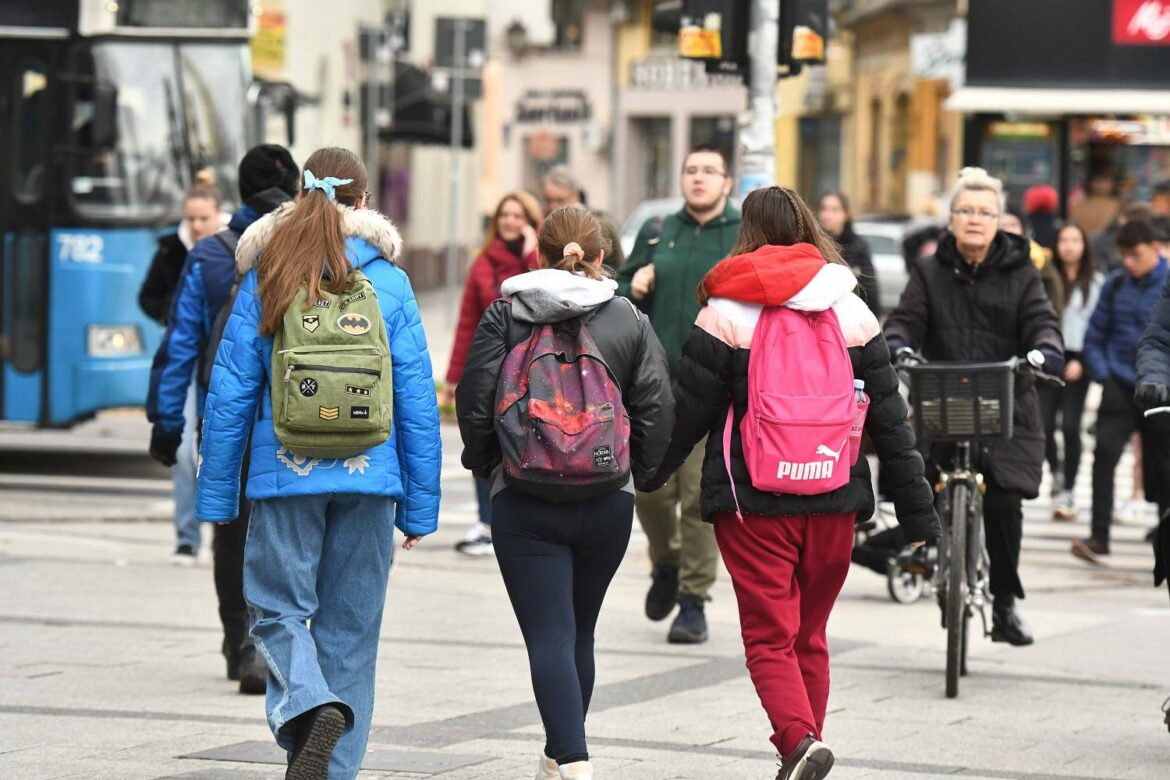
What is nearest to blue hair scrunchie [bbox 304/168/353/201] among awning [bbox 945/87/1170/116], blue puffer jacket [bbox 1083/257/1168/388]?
blue puffer jacket [bbox 1083/257/1168/388]

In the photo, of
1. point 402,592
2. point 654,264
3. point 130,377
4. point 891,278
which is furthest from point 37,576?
point 891,278

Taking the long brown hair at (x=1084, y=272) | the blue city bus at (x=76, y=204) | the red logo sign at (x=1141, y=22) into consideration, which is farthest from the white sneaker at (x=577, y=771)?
the red logo sign at (x=1141, y=22)

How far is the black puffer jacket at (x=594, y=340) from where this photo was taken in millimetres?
6324

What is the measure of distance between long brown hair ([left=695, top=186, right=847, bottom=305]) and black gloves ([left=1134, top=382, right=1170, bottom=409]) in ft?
3.94

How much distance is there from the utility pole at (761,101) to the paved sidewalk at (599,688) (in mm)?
2400

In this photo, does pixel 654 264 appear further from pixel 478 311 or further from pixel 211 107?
pixel 211 107

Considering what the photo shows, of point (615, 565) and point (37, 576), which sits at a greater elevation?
point (615, 565)

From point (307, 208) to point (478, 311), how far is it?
20.5 feet

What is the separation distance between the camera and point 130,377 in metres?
15.7

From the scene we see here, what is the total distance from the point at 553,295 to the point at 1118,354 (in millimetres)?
7532

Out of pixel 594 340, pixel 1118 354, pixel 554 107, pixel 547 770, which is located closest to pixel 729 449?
pixel 594 340

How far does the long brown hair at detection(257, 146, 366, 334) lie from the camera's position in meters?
6.06

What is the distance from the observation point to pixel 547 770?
6.49m

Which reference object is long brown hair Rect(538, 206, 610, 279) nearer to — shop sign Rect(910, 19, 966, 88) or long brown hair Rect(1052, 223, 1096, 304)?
long brown hair Rect(1052, 223, 1096, 304)
